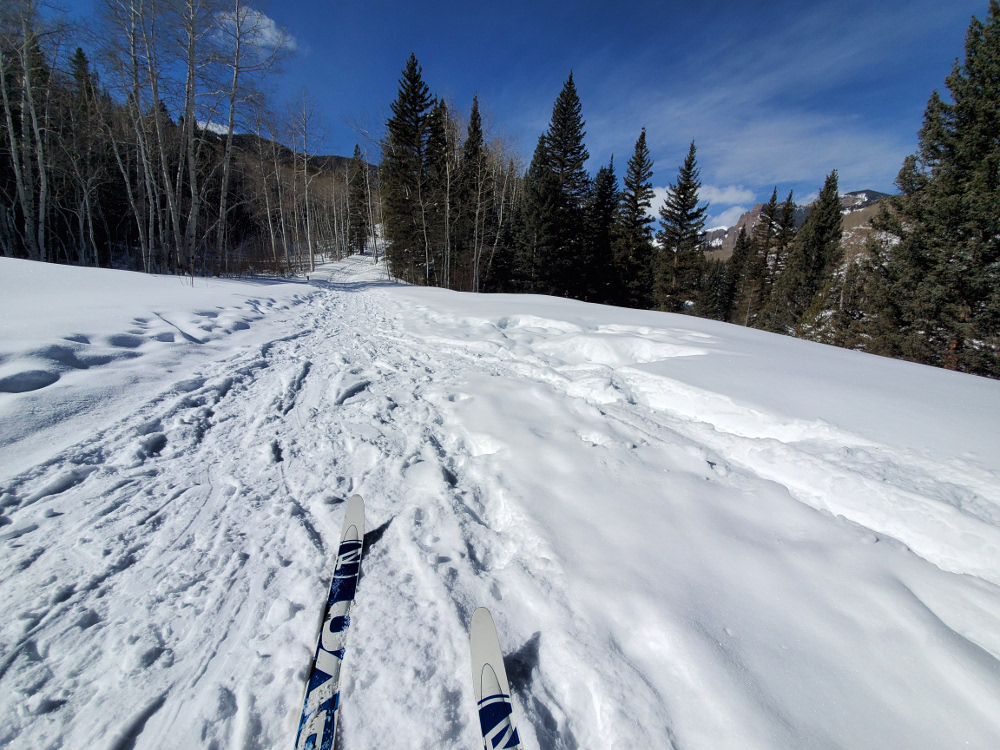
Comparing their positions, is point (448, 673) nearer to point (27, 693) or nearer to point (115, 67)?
point (27, 693)

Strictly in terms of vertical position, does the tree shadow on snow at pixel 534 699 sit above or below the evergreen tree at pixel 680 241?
below

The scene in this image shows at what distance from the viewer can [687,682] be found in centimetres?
130

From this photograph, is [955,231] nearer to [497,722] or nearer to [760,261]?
[497,722]

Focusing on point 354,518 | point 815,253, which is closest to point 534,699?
point 354,518

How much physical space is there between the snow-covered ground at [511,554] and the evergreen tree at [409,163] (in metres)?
18.8

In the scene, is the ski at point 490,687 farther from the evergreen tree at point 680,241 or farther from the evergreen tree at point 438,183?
the evergreen tree at point 680,241

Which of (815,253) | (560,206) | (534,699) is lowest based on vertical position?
(534,699)

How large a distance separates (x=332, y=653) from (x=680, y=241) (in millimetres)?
26358

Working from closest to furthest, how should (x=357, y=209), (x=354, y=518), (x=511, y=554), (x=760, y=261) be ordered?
(x=511, y=554), (x=354, y=518), (x=760, y=261), (x=357, y=209)

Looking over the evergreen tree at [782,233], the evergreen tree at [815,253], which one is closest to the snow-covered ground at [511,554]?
the evergreen tree at [815,253]

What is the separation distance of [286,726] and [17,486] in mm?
2233

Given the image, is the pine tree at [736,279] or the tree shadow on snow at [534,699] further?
the pine tree at [736,279]

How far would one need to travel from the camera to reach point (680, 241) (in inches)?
887

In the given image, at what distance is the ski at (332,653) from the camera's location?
1152 millimetres
